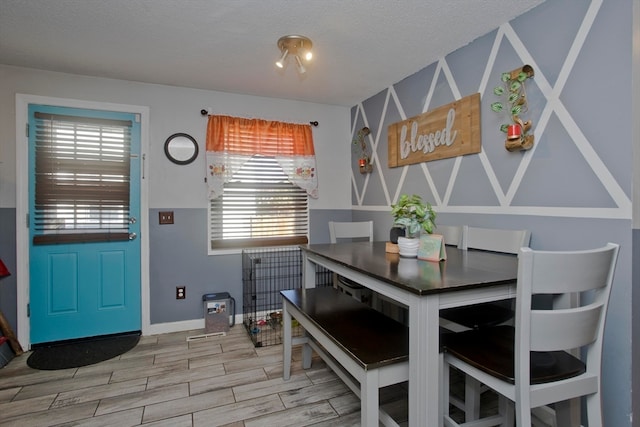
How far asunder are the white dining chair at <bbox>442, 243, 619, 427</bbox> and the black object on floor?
2.69 m

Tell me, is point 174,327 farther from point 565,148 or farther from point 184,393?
point 565,148

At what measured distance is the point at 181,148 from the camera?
3061mm

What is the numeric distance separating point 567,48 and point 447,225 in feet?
4.20

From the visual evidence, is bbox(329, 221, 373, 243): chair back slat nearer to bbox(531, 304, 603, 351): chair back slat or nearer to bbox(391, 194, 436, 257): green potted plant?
bbox(391, 194, 436, 257): green potted plant

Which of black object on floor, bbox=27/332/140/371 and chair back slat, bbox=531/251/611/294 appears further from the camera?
black object on floor, bbox=27/332/140/371

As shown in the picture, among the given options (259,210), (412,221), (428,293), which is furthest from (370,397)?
(259,210)

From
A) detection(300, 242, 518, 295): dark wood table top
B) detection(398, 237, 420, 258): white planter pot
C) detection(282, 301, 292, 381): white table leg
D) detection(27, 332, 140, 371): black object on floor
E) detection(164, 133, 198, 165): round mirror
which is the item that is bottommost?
detection(27, 332, 140, 371): black object on floor

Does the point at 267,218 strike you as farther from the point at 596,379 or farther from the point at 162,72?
the point at 596,379

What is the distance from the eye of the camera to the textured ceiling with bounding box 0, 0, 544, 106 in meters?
1.85

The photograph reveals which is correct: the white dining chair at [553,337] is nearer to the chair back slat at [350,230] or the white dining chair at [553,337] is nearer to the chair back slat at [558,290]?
the chair back slat at [558,290]

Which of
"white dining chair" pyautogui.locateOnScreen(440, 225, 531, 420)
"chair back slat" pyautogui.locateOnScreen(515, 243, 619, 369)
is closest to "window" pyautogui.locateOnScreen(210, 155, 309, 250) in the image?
"white dining chair" pyautogui.locateOnScreen(440, 225, 531, 420)

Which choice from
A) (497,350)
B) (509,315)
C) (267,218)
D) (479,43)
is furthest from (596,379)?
(267,218)

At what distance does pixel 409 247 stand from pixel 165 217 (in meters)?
2.33

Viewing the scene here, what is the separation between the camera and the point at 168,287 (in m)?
3.03
